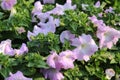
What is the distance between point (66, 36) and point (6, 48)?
14.3 inches

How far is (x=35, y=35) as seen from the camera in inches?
104

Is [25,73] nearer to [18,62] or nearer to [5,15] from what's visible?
[18,62]

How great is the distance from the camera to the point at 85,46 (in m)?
2.59

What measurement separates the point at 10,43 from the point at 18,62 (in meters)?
0.21

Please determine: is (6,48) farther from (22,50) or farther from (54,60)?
(54,60)

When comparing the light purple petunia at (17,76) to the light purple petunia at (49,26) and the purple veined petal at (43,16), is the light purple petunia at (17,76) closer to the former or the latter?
the light purple petunia at (49,26)

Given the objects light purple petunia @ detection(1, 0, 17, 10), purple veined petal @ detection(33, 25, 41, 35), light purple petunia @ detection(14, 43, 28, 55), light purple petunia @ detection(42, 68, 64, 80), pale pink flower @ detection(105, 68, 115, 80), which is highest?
light purple petunia @ detection(1, 0, 17, 10)

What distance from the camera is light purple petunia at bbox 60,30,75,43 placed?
260cm

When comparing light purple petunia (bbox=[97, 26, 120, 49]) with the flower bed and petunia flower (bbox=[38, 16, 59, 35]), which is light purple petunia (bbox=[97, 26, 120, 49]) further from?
A: petunia flower (bbox=[38, 16, 59, 35])

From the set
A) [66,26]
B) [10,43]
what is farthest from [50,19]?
[10,43]

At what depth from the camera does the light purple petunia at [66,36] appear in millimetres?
2598

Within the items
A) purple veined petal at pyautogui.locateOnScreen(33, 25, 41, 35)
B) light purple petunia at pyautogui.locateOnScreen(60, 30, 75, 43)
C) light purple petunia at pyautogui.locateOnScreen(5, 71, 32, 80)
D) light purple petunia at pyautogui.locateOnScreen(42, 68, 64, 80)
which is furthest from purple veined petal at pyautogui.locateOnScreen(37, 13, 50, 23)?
light purple petunia at pyautogui.locateOnScreen(5, 71, 32, 80)

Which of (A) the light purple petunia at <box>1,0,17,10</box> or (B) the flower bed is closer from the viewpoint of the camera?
(B) the flower bed

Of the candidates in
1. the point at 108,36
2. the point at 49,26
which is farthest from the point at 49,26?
the point at 108,36
